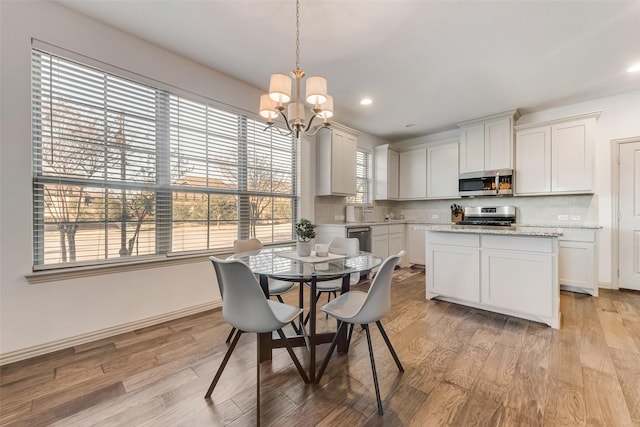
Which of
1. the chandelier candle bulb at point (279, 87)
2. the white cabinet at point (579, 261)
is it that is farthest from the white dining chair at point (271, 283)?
the white cabinet at point (579, 261)

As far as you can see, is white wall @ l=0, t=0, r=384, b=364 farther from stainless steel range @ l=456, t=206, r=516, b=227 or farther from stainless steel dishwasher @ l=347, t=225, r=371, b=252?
stainless steel range @ l=456, t=206, r=516, b=227

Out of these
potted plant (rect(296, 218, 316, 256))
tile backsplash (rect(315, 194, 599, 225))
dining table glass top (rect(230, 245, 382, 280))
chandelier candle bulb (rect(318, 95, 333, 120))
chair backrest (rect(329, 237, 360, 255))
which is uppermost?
Result: chandelier candle bulb (rect(318, 95, 333, 120))

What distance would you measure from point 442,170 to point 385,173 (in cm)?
111

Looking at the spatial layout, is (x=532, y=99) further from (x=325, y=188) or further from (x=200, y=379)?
(x=200, y=379)

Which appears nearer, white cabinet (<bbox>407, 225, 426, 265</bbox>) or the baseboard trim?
the baseboard trim

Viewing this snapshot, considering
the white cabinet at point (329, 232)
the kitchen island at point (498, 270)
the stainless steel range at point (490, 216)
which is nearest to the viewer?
the kitchen island at point (498, 270)

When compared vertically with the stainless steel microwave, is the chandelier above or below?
above

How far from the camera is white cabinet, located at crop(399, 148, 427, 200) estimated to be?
218 inches

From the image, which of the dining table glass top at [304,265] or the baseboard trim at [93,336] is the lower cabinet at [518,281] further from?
the baseboard trim at [93,336]

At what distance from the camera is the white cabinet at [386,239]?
15.6ft

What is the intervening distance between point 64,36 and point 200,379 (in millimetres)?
2977

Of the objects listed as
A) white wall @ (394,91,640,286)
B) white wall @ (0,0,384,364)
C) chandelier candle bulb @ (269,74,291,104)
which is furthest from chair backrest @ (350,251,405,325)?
white wall @ (394,91,640,286)

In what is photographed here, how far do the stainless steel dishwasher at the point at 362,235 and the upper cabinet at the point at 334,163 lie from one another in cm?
66

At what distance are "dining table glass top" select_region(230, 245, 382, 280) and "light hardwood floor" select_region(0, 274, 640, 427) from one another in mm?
757
